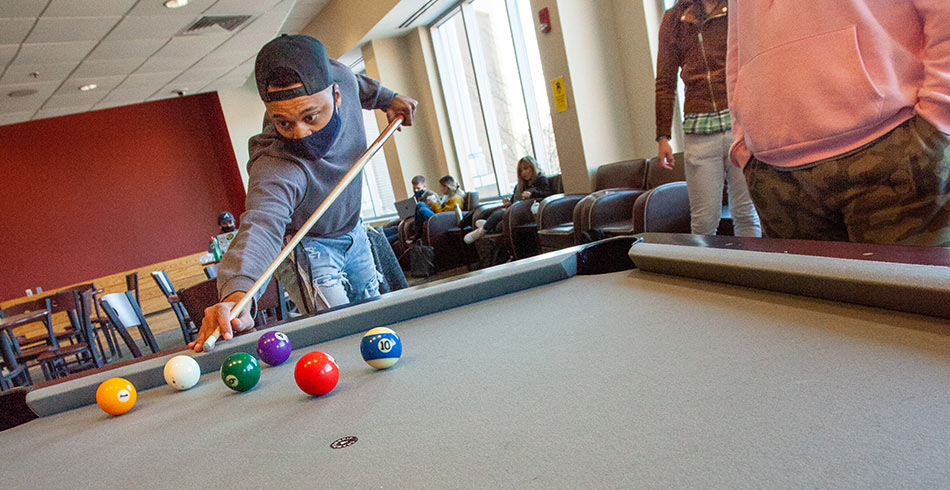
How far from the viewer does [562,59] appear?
4.65 m

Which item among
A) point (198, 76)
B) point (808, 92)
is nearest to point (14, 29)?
point (198, 76)

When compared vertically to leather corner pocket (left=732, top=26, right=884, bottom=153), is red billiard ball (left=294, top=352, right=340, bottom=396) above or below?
below

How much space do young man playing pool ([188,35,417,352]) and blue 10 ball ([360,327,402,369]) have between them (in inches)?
20.8

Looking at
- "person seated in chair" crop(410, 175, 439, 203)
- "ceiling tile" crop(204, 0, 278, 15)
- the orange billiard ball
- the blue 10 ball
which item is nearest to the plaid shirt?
the blue 10 ball

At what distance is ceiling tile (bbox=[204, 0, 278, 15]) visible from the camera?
5.28m

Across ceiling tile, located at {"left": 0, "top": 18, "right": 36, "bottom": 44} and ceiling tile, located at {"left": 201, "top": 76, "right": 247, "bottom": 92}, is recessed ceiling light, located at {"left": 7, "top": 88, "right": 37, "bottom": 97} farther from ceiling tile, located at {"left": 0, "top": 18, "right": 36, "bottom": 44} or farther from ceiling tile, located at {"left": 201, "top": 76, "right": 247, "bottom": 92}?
ceiling tile, located at {"left": 201, "top": 76, "right": 247, "bottom": 92}

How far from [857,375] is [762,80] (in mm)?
783

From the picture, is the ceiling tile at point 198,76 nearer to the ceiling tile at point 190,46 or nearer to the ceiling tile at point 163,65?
the ceiling tile at point 163,65

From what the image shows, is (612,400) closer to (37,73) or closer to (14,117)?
(37,73)

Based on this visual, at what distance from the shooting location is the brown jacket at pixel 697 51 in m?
2.25

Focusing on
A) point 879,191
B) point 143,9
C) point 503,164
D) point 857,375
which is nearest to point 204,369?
point 857,375

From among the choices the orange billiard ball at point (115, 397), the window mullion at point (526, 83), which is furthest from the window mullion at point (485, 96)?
the orange billiard ball at point (115, 397)

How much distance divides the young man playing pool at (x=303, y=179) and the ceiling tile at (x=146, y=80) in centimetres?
606

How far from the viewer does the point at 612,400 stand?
75 centimetres
